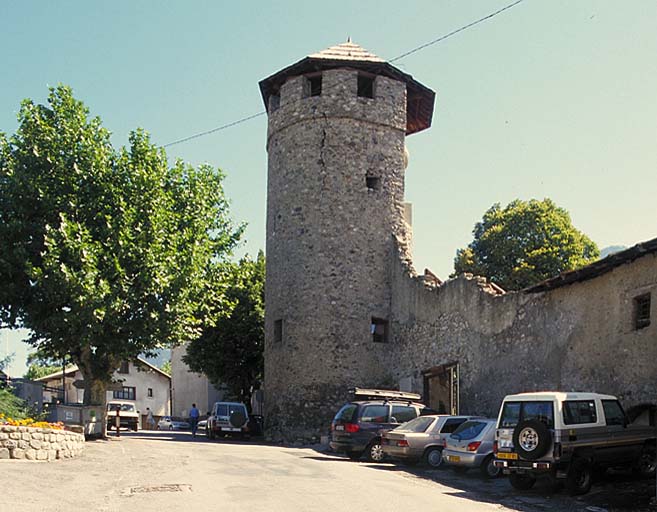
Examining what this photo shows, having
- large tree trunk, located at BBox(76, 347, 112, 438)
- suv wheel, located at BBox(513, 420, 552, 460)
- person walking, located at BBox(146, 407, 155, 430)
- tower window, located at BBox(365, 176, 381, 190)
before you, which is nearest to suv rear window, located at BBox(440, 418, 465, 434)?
suv wheel, located at BBox(513, 420, 552, 460)

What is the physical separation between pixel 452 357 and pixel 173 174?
10724 mm

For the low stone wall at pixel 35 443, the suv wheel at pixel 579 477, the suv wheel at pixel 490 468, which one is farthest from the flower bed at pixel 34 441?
the suv wheel at pixel 579 477

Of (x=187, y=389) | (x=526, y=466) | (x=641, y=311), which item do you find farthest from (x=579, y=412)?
(x=187, y=389)

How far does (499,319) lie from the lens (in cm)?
2239

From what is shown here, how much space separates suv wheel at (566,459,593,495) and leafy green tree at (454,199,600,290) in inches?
970

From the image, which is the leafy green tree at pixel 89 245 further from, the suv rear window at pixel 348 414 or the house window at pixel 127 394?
the house window at pixel 127 394

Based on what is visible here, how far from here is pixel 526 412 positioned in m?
14.6

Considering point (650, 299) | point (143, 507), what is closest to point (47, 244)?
point (143, 507)

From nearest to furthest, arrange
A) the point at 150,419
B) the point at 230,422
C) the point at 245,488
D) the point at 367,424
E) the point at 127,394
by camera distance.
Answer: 1. the point at 245,488
2. the point at 367,424
3. the point at 230,422
4. the point at 150,419
5. the point at 127,394

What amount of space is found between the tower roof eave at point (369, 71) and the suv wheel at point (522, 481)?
771 inches

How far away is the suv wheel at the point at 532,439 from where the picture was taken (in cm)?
1382

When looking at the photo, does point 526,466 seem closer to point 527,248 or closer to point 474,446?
point 474,446

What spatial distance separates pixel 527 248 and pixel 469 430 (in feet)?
76.1

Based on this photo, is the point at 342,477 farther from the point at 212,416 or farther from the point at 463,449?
the point at 212,416
